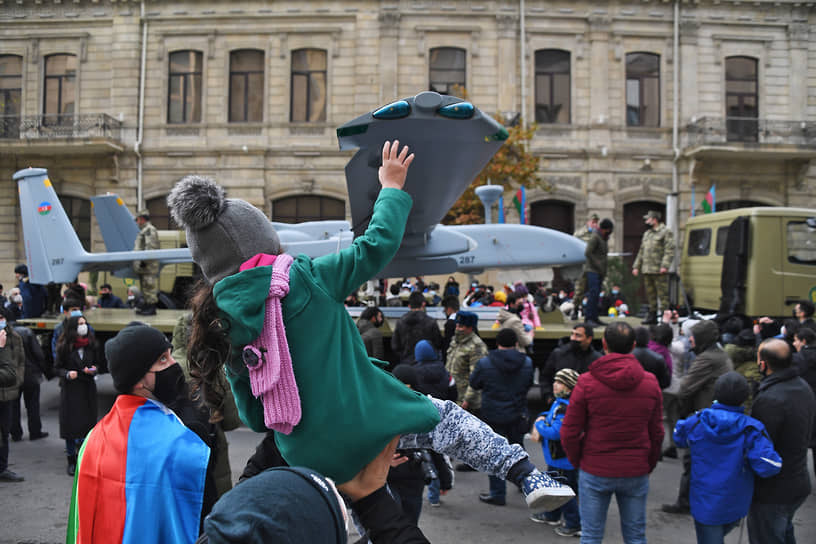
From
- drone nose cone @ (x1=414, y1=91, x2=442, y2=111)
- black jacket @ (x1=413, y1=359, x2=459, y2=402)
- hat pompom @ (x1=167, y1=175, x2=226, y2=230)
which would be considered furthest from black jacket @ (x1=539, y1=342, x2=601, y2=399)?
hat pompom @ (x1=167, y1=175, x2=226, y2=230)

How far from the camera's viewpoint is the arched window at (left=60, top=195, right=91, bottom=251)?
22438 millimetres

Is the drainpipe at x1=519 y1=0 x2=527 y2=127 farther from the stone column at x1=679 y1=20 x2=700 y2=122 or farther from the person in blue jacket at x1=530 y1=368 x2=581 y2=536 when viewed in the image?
the person in blue jacket at x1=530 y1=368 x2=581 y2=536

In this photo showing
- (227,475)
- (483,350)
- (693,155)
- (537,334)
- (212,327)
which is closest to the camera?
(212,327)

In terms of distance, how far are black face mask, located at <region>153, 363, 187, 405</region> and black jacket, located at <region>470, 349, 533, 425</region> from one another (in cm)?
369

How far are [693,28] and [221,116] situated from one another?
16.7 m

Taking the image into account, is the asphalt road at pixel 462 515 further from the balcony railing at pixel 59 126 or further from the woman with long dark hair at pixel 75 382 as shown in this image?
the balcony railing at pixel 59 126

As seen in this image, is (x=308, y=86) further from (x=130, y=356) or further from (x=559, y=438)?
(x=130, y=356)

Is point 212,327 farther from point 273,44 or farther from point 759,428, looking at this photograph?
point 273,44

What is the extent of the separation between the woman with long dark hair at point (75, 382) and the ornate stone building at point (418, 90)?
50.0 ft

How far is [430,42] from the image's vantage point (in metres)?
21.6

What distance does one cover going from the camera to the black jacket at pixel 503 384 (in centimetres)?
579

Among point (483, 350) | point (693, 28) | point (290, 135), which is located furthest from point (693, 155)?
point (483, 350)

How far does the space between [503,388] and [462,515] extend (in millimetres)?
1185

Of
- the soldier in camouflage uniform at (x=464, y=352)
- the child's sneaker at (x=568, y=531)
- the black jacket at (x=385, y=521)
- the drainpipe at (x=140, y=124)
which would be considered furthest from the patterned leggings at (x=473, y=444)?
the drainpipe at (x=140, y=124)
